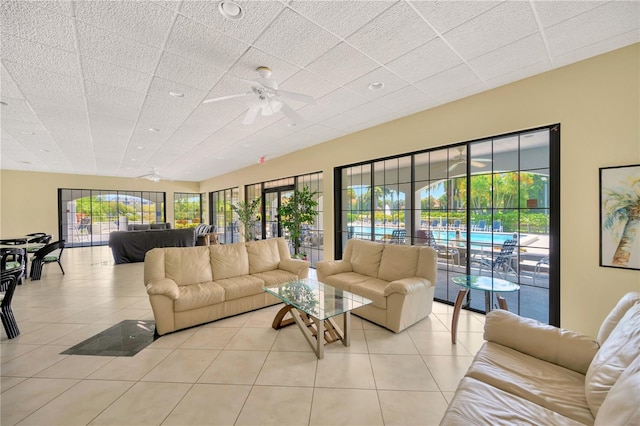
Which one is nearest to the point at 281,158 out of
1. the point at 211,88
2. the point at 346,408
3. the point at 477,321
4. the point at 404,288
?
the point at 211,88

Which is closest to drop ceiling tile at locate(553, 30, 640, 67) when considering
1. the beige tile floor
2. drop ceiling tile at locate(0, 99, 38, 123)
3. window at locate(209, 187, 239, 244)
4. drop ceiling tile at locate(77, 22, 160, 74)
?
the beige tile floor

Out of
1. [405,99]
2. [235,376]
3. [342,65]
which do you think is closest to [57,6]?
[342,65]

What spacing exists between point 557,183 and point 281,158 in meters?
5.76

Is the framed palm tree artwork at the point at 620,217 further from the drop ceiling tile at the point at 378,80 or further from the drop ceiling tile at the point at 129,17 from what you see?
the drop ceiling tile at the point at 129,17

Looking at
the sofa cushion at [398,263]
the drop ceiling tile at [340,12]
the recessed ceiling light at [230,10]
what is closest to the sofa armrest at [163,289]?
the sofa cushion at [398,263]

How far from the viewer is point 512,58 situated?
2.55 m

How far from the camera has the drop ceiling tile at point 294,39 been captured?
2021 millimetres

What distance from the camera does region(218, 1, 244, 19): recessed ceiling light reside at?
183 cm

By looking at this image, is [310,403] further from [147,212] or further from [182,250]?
[147,212]

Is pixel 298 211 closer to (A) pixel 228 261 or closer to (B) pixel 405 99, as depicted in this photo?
(A) pixel 228 261

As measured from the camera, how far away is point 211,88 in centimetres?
304

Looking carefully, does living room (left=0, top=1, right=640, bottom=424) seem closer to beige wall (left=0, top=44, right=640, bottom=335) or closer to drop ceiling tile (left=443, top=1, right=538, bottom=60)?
beige wall (left=0, top=44, right=640, bottom=335)

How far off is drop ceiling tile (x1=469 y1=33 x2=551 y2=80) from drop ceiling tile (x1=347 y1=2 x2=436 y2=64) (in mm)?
785

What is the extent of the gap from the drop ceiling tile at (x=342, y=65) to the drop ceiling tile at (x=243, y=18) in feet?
2.16
